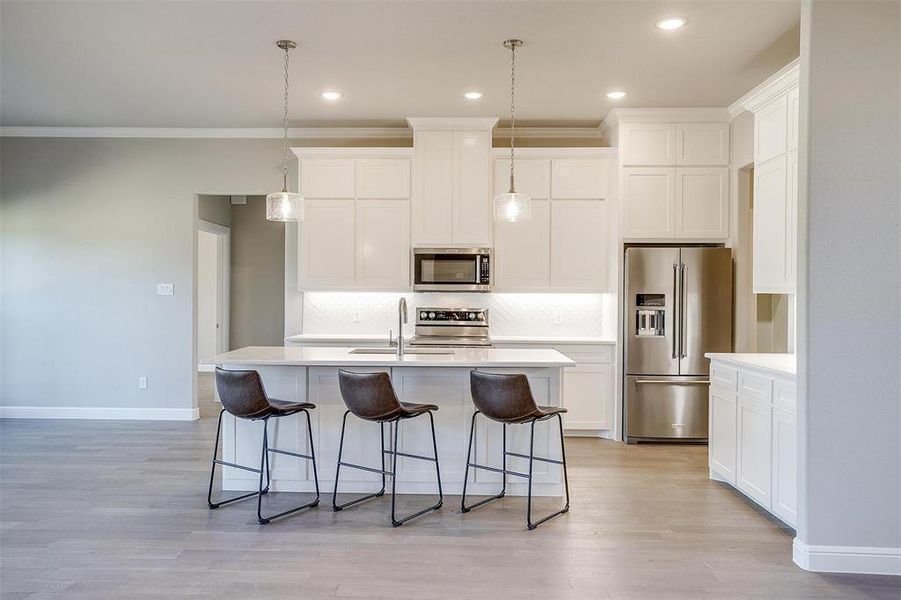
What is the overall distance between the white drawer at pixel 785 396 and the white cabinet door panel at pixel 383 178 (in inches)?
139

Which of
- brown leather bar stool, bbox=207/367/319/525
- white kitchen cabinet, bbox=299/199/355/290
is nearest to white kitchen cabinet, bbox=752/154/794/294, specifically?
brown leather bar stool, bbox=207/367/319/525

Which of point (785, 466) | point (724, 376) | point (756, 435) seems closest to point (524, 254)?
point (724, 376)

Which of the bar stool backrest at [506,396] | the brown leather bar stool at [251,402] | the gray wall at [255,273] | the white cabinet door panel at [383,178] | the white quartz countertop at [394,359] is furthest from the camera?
the gray wall at [255,273]

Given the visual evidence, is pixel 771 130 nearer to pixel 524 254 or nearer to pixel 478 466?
pixel 524 254

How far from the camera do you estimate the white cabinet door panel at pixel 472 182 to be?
562 centimetres

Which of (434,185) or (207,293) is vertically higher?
(434,185)

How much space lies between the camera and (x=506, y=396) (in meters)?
3.33

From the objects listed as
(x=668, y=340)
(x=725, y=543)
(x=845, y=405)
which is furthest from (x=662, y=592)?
(x=668, y=340)

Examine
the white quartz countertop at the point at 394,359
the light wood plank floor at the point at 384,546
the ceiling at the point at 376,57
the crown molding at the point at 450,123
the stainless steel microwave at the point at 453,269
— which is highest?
the ceiling at the point at 376,57

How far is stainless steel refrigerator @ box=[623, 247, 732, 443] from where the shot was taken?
525 centimetres

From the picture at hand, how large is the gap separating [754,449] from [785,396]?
53 cm

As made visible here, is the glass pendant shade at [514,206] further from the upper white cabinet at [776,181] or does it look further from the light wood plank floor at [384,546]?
the light wood plank floor at [384,546]

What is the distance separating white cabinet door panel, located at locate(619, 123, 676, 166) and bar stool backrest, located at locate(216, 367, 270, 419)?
3.69m

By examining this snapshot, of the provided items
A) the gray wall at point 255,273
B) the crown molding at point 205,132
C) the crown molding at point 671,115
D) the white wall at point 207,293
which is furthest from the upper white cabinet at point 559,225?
the white wall at point 207,293
